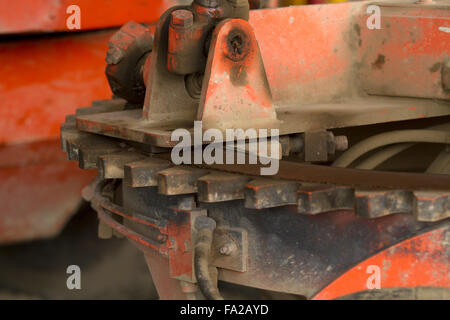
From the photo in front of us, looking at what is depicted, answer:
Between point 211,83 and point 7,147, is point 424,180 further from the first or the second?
point 7,147

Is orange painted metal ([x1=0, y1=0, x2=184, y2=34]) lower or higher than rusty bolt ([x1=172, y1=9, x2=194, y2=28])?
higher

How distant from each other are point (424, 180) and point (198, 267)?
1.83ft

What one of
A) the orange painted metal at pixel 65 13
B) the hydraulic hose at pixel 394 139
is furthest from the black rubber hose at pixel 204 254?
the orange painted metal at pixel 65 13

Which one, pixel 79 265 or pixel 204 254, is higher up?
pixel 204 254

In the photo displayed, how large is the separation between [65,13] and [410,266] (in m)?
1.76

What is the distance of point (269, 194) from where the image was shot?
5.22 ft

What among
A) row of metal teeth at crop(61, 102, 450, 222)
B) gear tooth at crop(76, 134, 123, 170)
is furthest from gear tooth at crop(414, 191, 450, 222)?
gear tooth at crop(76, 134, 123, 170)

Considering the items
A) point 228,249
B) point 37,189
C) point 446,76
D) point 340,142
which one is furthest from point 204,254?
point 37,189

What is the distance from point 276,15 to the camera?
2.07 meters

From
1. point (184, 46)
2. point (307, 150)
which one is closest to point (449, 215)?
point (307, 150)

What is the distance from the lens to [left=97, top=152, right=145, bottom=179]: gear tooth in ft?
6.03

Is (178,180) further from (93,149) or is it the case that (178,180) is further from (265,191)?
(93,149)

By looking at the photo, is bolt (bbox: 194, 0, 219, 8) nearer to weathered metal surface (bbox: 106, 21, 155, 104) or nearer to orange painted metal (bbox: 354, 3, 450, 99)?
weathered metal surface (bbox: 106, 21, 155, 104)

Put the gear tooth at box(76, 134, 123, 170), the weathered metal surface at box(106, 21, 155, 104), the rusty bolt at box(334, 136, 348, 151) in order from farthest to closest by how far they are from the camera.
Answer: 1. the weathered metal surface at box(106, 21, 155, 104)
2. the gear tooth at box(76, 134, 123, 170)
3. the rusty bolt at box(334, 136, 348, 151)
